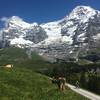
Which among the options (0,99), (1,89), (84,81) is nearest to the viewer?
(0,99)

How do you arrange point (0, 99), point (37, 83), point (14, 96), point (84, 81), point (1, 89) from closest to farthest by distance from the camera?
1. point (0, 99)
2. point (14, 96)
3. point (1, 89)
4. point (37, 83)
5. point (84, 81)

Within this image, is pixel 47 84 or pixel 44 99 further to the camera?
pixel 47 84

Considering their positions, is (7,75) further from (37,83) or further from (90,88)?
(90,88)

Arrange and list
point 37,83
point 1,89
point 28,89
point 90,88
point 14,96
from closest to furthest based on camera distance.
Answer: point 14,96 → point 1,89 → point 28,89 → point 37,83 → point 90,88

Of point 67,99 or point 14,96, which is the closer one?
point 14,96

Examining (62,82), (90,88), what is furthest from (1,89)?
(90,88)

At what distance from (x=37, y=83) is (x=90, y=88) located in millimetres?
35625

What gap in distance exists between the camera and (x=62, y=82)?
48031 mm

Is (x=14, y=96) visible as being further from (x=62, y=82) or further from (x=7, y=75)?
(x=7, y=75)

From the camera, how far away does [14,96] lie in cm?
3778

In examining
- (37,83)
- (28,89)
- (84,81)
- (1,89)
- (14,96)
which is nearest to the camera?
(14,96)

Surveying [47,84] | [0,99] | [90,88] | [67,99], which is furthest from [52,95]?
[90,88]

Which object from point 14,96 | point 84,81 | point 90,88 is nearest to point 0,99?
point 14,96

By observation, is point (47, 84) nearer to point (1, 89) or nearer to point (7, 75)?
point (7, 75)
